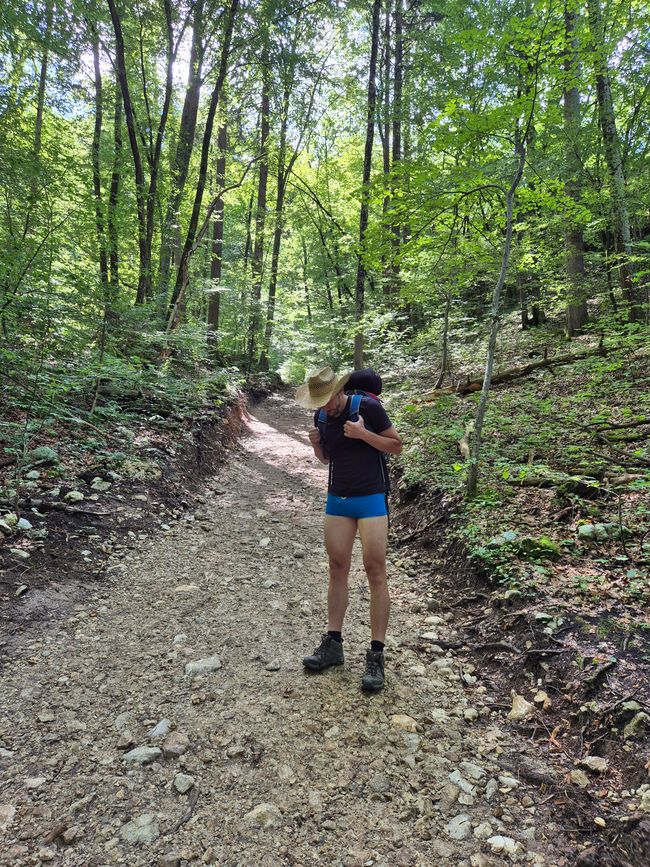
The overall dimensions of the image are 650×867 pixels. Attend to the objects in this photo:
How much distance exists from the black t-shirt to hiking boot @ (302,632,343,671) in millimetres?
1094

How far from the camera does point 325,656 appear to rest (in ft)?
10.9

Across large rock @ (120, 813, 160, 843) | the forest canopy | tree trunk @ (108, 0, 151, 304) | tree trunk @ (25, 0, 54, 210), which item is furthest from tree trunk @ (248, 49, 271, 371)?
large rock @ (120, 813, 160, 843)

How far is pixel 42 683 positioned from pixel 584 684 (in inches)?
134

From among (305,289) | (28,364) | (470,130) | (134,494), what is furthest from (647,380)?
(305,289)

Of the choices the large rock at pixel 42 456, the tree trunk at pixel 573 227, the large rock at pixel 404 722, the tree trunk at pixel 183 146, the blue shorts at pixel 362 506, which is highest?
the tree trunk at pixel 183 146

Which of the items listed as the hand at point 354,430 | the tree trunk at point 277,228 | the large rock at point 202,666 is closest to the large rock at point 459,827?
the large rock at point 202,666

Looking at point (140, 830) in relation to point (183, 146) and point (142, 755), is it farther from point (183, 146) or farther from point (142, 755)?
point (183, 146)

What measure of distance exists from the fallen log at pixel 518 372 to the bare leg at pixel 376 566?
718cm

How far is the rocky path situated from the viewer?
81.0 inches

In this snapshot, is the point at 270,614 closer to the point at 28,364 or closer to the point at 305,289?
the point at 28,364

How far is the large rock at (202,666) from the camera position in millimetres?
3209

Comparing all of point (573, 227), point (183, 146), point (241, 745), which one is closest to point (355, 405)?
point (241, 745)

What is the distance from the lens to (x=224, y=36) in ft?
35.0

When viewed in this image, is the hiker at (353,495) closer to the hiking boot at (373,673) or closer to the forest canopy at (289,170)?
the hiking boot at (373,673)
